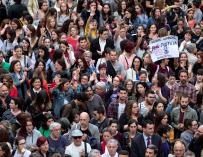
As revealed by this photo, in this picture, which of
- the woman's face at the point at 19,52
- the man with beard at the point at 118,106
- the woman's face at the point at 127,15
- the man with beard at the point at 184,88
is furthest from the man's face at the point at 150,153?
the woman's face at the point at 127,15

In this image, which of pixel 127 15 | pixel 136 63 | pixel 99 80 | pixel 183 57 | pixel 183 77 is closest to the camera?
pixel 183 77

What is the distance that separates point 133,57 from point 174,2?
5.02 metres

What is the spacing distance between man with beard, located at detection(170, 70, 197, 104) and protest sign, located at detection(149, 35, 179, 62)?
4.54ft

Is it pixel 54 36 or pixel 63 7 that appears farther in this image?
pixel 63 7

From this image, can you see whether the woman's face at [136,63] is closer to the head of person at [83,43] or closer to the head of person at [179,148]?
the head of person at [83,43]

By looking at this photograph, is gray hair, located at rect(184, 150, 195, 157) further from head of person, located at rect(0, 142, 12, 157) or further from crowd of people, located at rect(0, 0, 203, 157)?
head of person, located at rect(0, 142, 12, 157)

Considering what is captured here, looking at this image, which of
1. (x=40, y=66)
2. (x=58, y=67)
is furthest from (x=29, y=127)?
(x=58, y=67)

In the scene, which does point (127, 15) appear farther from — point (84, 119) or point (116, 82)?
point (84, 119)

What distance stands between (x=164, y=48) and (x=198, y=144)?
4.58 metres

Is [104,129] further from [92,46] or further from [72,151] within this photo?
[92,46]

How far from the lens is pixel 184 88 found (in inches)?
936

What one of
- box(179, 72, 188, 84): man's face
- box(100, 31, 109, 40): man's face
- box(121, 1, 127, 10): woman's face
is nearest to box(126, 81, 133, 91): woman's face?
box(179, 72, 188, 84): man's face

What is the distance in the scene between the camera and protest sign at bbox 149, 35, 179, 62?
2527 cm

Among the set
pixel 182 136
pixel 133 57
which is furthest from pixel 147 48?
pixel 182 136
